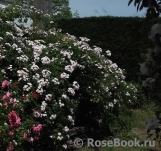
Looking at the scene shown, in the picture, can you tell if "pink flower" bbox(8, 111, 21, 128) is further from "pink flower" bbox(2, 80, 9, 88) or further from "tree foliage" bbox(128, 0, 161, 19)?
"tree foliage" bbox(128, 0, 161, 19)

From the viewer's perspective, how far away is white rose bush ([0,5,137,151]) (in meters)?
4.46

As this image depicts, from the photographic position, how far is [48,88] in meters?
4.95

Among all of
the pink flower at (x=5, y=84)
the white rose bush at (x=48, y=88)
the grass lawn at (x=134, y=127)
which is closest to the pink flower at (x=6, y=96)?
the white rose bush at (x=48, y=88)

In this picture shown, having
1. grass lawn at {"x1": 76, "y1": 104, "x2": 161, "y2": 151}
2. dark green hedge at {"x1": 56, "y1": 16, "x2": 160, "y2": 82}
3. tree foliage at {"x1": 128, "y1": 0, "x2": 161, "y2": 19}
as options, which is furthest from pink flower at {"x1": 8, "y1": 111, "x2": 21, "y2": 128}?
dark green hedge at {"x1": 56, "y1": 16, "x2": 160, "y2": 82}

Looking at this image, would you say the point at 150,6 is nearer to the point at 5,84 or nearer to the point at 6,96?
the point at 6,96

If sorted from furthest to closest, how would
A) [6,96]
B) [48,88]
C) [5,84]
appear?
[48,88], [5,84], [6,96]

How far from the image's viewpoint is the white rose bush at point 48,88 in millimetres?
4465

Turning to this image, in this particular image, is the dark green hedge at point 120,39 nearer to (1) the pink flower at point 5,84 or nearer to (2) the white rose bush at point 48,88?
(2) the white rose bush at point 48,88

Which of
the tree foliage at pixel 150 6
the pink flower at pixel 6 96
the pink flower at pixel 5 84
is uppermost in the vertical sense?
the tree foliage at pixel 150 6

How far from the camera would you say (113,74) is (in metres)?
6.61

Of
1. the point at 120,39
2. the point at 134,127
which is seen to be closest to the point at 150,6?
the point at 134,127

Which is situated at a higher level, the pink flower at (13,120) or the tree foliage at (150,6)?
the tree foliage at (150,6)

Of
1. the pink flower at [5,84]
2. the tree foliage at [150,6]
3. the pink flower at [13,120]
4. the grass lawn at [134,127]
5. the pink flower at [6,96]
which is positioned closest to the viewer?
the tree foliage at [150,6]

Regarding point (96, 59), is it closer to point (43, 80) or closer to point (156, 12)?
point (43, 80)
